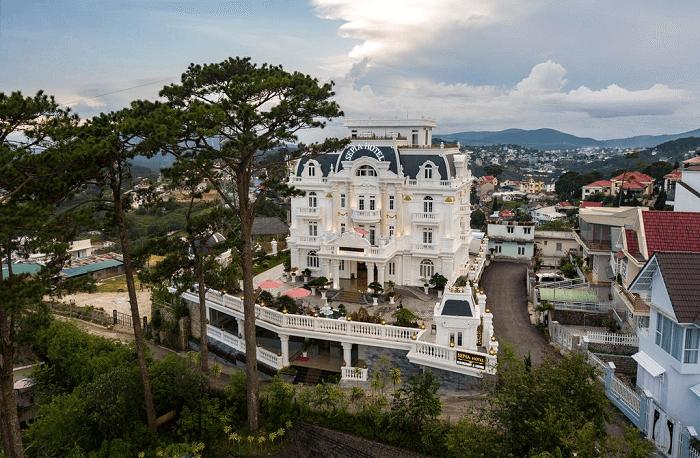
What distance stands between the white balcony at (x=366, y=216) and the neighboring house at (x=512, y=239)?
18807 millimetres

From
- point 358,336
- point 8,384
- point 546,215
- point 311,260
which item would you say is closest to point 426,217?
point 311,260

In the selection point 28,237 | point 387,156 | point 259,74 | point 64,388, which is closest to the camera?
point 28,237

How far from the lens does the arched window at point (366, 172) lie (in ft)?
106

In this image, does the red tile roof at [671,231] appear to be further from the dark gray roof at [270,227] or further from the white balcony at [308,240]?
the dark gray roof at [270,227]

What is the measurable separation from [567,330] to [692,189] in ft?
33.4

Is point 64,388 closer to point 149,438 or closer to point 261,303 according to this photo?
point 149,438

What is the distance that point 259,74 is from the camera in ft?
57.2

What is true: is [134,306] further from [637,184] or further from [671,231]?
[637,184]

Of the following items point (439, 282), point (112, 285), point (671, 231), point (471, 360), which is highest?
point (671, 231)

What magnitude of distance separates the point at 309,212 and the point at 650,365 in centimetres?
2248

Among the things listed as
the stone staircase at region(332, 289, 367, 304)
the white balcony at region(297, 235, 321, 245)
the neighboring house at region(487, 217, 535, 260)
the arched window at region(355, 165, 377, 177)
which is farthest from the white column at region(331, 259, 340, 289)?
the neighboring house at region(487, 217, 535, 260)

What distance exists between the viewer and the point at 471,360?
19.7 metres

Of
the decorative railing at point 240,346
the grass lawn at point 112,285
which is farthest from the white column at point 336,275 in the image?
the grass lawn at point 112,285

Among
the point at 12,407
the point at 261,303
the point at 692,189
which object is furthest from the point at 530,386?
the point at 692,189
